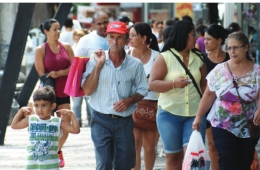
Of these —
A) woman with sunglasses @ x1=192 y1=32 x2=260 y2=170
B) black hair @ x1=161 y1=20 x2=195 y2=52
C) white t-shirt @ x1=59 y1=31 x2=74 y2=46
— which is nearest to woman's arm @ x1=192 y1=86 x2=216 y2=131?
woman with sunglasses @ x1=192 y1=32 x2=260 y2=170

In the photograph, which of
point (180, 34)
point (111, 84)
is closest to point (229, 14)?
point (180, 34)

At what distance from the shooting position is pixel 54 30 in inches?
402

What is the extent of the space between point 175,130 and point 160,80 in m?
0.51

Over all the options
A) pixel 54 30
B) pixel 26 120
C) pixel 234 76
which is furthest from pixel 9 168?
pixel 234 76

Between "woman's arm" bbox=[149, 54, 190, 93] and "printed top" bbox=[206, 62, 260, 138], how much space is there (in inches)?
16.0

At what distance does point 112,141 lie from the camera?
7.29 metres

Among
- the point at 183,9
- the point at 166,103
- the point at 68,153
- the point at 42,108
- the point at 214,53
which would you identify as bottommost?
the point at 68,153

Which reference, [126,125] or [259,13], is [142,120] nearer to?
[126,125]

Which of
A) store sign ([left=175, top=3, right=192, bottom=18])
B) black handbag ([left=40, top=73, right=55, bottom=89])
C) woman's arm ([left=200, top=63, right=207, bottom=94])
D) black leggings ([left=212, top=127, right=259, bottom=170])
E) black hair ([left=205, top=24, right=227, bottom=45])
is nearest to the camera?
black leggings ([left=212, top=127, right=259, bottom=170])

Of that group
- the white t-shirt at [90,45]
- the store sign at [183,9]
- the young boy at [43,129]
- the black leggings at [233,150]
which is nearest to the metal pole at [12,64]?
the white t-shirt at [90,45]

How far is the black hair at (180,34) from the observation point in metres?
7.62

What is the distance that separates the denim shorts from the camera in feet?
25.0

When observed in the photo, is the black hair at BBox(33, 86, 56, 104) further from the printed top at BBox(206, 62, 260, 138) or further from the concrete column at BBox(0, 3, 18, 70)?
the concrete column at BBox(0, 3, 18, 70)

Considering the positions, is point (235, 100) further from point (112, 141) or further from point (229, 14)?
point (229, 14)
